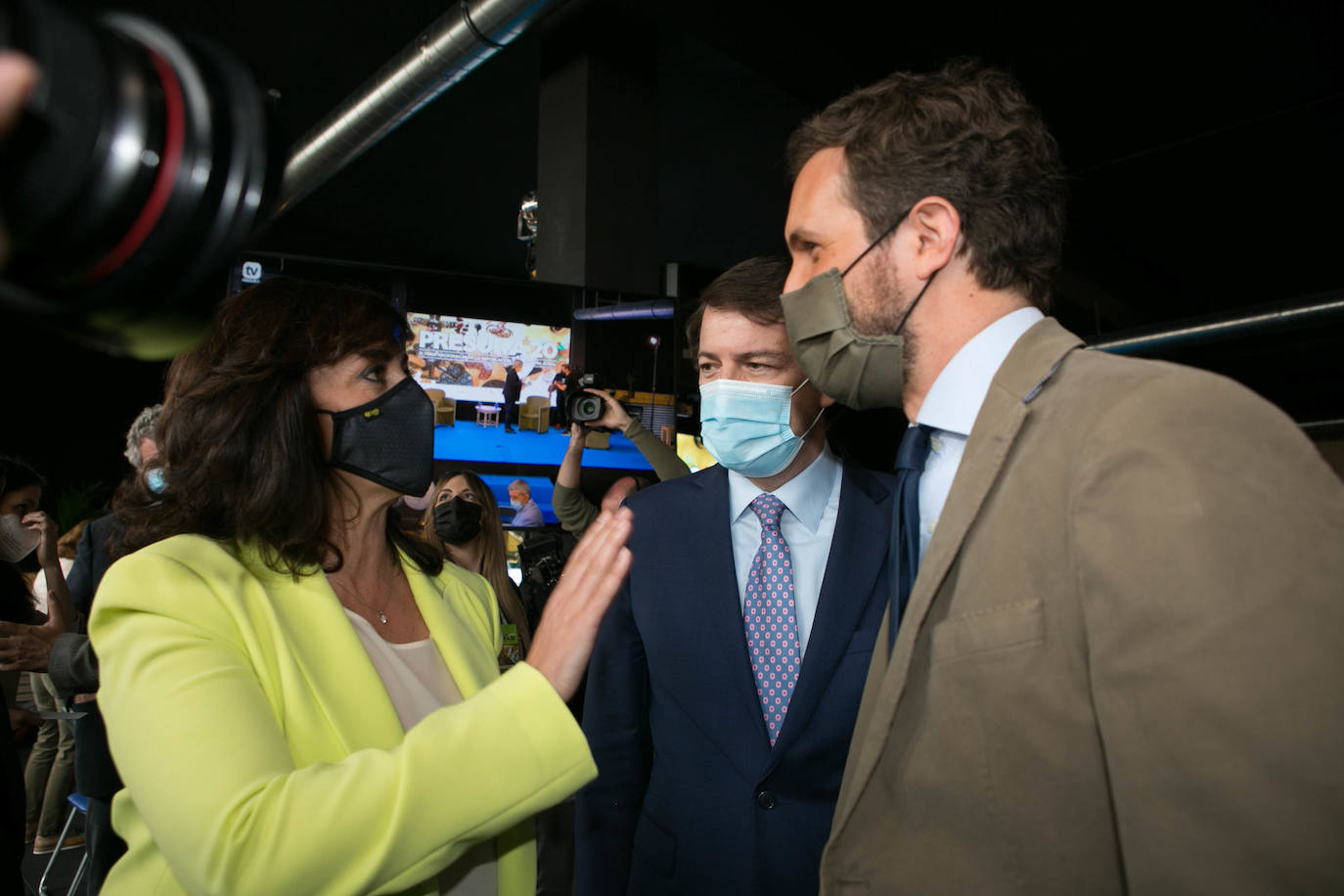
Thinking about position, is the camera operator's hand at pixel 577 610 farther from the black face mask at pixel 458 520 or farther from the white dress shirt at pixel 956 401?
the black face mask at pixel 458 520

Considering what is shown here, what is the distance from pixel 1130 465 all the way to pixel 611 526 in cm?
65

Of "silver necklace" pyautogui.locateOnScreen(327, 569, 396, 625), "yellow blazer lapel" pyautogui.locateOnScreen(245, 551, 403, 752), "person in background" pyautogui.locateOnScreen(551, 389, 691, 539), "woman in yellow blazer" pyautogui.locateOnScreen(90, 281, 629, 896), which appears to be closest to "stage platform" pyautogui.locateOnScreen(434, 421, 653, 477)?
"person in background" pyautogui.locateOnScreen(551, 389, 691, 539)

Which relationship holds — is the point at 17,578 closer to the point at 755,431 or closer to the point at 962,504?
the point at 755,431

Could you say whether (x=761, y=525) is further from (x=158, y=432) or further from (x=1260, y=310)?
(x=1260, y=310)

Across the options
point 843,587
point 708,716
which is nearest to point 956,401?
point 843,587

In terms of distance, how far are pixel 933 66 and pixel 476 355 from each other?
8.62 ft

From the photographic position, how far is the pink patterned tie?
1564 millimetres

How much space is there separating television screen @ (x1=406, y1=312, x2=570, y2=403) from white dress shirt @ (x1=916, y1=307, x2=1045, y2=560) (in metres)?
2.81

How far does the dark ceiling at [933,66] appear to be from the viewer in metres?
3.93

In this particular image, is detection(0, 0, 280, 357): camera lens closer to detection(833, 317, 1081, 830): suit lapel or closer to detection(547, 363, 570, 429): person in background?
detection(833, 317, 1081, 830): suit lapel

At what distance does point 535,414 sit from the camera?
12.6 ft

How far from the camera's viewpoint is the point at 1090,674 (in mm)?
795


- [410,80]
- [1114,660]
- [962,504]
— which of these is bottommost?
[1114,660]

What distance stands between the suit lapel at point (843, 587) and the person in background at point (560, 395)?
2.27m
